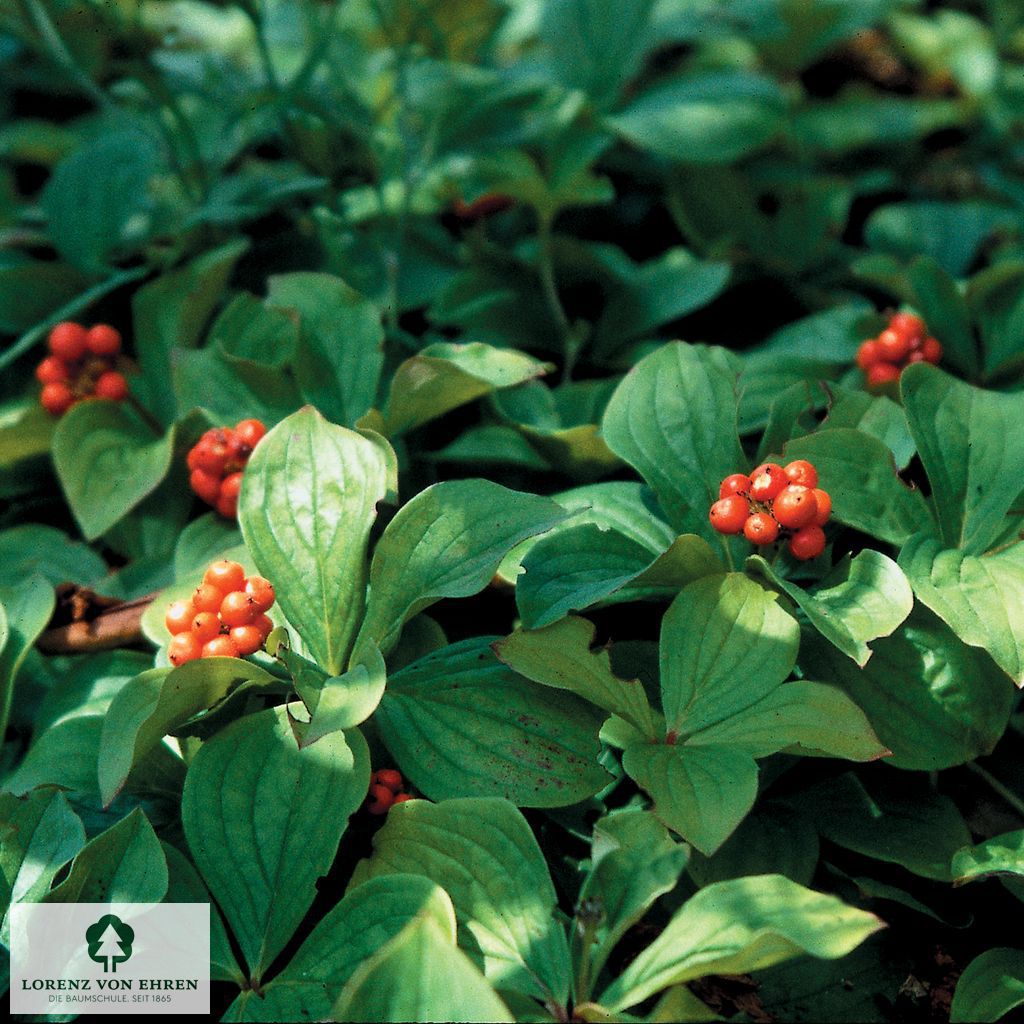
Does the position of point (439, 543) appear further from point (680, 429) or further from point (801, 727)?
point (801, 727)

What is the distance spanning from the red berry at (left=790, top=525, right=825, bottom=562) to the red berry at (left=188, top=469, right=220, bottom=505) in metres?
1.24

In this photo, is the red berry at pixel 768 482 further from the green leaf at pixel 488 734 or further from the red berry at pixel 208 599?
the red berry at pixel 208 599

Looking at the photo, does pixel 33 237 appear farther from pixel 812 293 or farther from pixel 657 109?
pixel 812 293

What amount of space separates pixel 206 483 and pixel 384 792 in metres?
0.86

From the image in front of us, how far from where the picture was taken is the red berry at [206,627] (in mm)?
1850

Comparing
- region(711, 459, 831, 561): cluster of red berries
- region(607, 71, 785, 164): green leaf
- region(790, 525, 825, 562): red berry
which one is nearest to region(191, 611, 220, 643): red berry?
Answer: region(711, 459, 831, 561): cluster of red berries

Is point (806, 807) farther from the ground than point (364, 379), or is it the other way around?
point (364, 379)

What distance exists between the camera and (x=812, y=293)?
10.6ft

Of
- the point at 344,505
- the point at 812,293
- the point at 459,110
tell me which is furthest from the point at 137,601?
the point at 812,293

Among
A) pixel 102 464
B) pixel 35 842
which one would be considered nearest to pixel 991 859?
pixel 35 842

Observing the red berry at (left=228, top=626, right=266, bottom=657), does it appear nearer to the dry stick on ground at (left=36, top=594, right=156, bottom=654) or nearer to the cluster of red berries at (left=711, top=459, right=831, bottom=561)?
the dry stick on ground at (left=36, top=594, right=156, bottom=654)

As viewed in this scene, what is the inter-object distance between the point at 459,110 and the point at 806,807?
2263 millimetres

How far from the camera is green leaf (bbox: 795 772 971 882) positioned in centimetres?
191

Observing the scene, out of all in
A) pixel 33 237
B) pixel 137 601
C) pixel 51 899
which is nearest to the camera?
pixel 51 899
